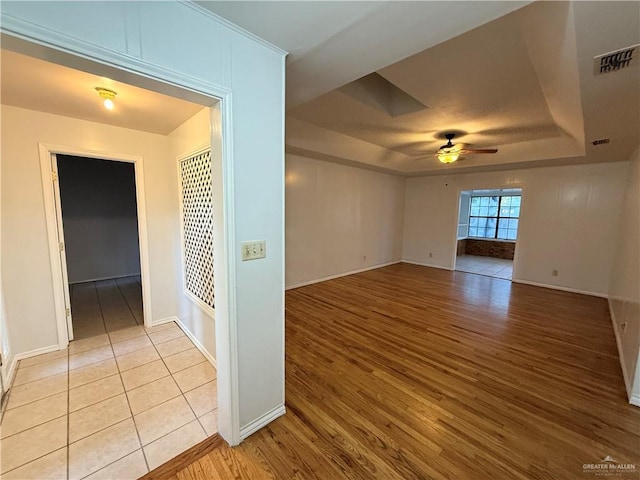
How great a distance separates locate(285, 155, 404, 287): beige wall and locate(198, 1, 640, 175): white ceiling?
28.5 inches

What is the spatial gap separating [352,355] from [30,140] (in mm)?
3580

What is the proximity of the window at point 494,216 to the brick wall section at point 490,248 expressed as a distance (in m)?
0.36

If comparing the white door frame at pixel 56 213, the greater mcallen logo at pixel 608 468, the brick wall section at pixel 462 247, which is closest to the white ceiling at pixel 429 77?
the white door frame at pixel 56 213

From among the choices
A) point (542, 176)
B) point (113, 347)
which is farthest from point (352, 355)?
point (542, 176)

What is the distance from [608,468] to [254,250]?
2334 millimetres

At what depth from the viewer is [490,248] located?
831 centimetres

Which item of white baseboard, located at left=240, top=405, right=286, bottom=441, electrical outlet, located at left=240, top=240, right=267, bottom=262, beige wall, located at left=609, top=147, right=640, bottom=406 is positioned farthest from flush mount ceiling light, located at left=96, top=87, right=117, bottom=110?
beige wall, located at left=609, top=147, right=640, bottom=406

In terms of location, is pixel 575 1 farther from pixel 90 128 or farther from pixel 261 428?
pixel 90 128

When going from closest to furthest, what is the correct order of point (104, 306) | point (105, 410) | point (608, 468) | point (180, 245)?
point (608, 468), point (105, 410), point (180, 245), point (104, 306)

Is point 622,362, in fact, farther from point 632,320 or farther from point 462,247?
point 462,247

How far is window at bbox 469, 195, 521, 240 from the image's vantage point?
320 inches

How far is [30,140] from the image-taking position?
2350 millimetres

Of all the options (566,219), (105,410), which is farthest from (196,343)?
(566,219)

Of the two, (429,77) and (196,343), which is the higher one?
(429,77)
